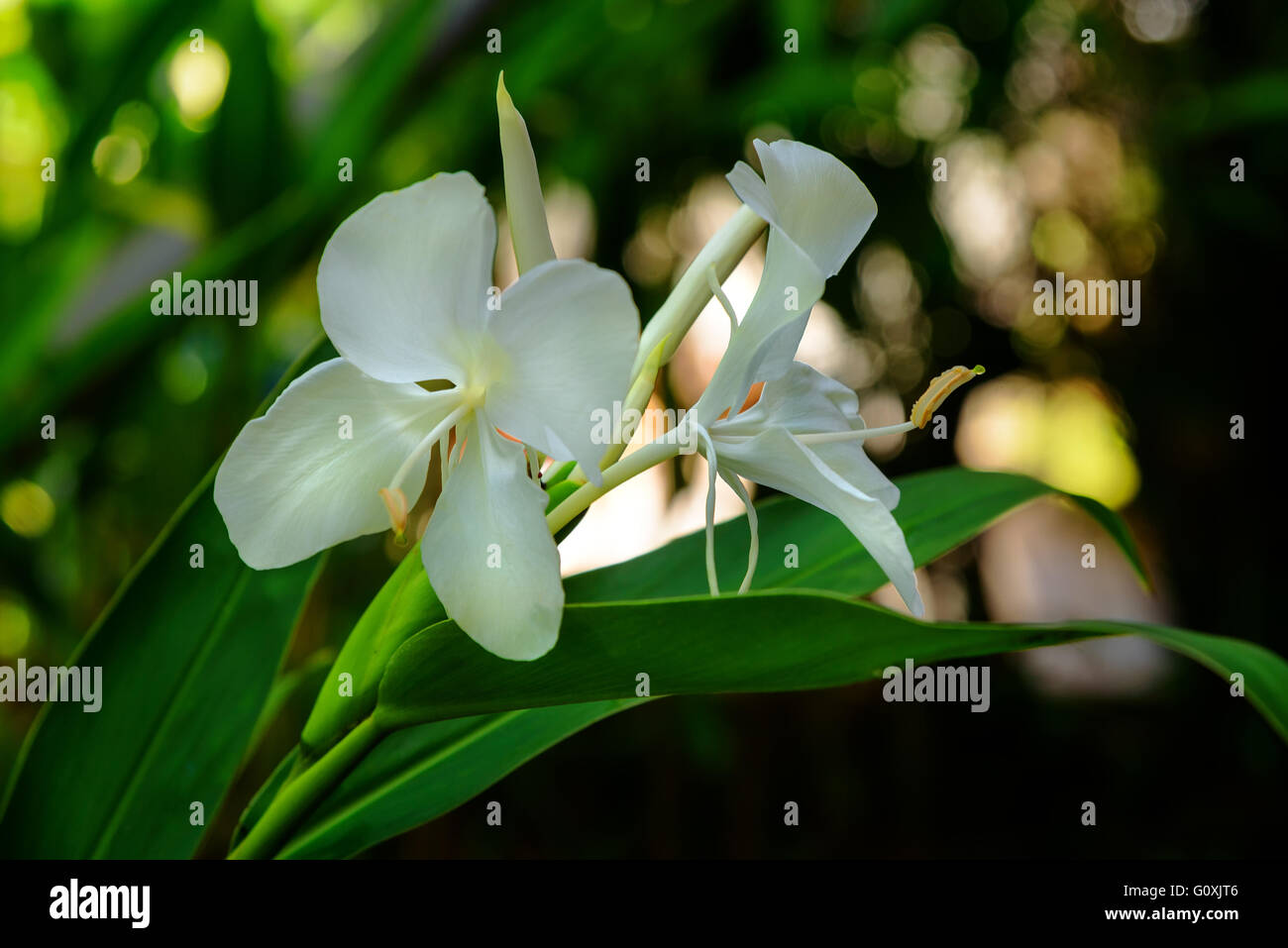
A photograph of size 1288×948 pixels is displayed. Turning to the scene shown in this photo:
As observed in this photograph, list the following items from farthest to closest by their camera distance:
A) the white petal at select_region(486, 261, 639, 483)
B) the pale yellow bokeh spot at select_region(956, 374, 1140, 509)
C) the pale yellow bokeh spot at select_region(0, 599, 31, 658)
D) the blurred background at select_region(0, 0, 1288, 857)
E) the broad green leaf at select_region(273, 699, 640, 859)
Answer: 1. the pale yellow bokeh spot at select_region(956, 374, 1140, 509)
2. the pale yellow bokeh spot at select_region(0, 599, 31, 658)
3. the blurred background at select_region(0, 0, 1288, 857)
4. the broad green leaf at select_region(273, 699, 640, 859)
5. the white petal at select_region(486, 261, 639, 483)

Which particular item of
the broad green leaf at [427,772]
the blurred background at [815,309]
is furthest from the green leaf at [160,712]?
the blurred background at [815,309]

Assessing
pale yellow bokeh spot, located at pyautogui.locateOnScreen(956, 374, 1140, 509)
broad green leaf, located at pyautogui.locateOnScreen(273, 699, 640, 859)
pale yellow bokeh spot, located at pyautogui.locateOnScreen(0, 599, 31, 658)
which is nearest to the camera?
broad green leaf, located at pyautogui.locateOnScreen(273, 699, 640, 859)

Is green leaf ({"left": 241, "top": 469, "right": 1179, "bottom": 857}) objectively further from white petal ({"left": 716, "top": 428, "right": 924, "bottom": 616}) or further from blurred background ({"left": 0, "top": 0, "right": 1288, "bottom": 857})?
blurred background ({"left": 0, "top": 0, "right": 1288, "bottom": 857})

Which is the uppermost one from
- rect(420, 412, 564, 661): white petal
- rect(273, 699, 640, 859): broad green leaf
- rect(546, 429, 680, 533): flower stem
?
rect(546, 429, 680, 533): flower stem

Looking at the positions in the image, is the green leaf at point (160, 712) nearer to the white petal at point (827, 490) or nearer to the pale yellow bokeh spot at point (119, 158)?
the white petal at point (827, 490)

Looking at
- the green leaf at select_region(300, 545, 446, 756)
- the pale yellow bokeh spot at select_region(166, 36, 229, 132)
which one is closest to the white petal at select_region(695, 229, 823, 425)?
the green leaf at select_region(300, 545, 446, 756)

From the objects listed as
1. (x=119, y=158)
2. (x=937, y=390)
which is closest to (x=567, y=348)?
(x=937, y=390)
